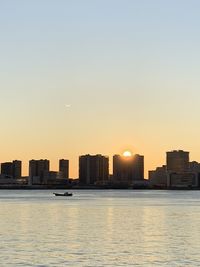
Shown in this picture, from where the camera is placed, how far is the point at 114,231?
11431 cm

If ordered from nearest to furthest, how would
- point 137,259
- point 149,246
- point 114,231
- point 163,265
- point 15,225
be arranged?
point 163,265 < point 137,259 < point 149,246 < point 114,231 < point 15,225

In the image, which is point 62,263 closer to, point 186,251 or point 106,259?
point 106,259

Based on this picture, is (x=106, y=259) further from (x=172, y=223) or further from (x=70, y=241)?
(x=172, y=223)

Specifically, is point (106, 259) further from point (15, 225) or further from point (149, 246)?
point (15, 225)

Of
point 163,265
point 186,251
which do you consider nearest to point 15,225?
point 186,251

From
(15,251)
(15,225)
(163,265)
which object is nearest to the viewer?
(163,265)

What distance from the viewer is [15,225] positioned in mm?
126250

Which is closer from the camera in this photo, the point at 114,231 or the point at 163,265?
the point at 163,265

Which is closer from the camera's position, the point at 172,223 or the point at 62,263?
the point at 62,263

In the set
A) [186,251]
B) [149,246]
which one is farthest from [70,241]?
[186,251]

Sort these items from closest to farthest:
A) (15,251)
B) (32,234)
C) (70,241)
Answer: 1. (15,251)
2. (70,241)
3. (32,234)

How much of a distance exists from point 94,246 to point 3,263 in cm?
1993

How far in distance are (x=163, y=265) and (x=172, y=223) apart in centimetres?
6680

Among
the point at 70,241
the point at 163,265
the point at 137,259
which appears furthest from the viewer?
the point at 70,241
